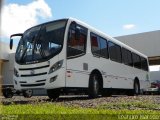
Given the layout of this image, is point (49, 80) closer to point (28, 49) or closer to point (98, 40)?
point (28, 49)

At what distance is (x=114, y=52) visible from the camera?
16047 mm

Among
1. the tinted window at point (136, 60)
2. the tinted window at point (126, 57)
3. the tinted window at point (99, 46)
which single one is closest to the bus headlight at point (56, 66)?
the tinted window at point (99, 46)

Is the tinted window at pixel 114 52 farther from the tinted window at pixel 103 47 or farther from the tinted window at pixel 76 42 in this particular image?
the tinted window at pixel 76 42

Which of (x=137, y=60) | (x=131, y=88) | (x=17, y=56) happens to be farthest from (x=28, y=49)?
(x=137, y=60)

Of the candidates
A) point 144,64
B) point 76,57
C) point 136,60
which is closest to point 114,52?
point 76,57

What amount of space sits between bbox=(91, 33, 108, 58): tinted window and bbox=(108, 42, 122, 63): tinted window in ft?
2.19

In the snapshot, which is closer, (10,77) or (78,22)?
(78,22)

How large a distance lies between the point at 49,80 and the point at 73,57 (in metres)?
1.30

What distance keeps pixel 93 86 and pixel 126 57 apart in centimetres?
632

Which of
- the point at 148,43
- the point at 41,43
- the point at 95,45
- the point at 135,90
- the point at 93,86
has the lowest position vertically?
the point at 93,86

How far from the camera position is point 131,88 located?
62.7 ft

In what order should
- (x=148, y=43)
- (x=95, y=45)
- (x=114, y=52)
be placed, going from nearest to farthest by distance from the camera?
1. (x=95, y=45)
2. (x=114, y=52)
3. (x=148, y=43)

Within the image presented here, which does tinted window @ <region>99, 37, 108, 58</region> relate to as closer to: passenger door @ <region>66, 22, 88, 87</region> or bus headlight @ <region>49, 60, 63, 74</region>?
passenger door @ <region>66, 22, 88, 87</region>

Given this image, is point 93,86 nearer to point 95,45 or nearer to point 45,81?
point 95,45
